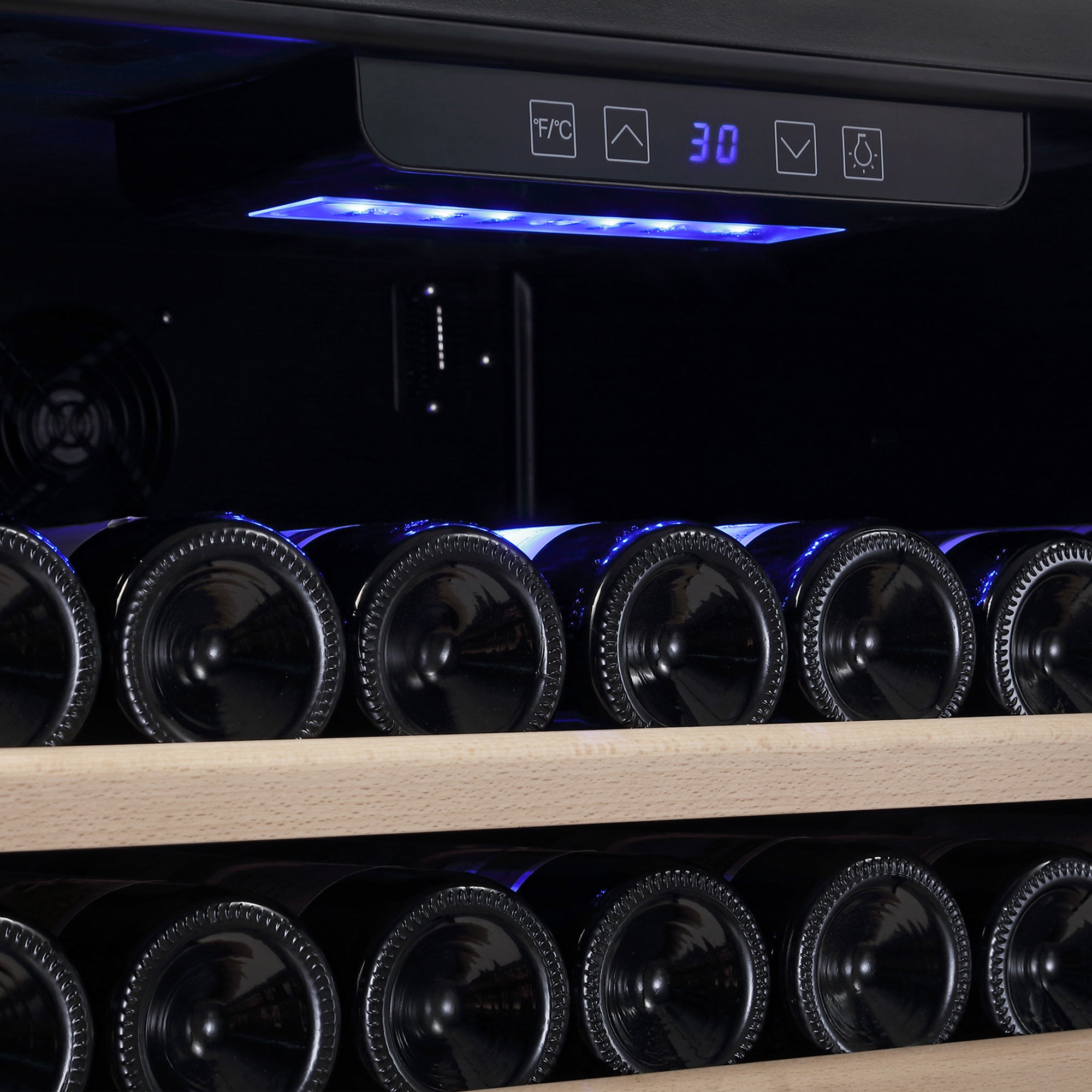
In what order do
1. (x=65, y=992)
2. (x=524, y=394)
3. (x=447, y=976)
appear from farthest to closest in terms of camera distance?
(x=524, y=394) < (x=447, y=976) < (x=65, y=992)

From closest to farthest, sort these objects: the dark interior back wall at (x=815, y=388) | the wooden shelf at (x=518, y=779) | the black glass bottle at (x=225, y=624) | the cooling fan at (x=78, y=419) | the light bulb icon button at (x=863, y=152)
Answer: the wooden shelf at (x=518, y=779) → the black glass bottle at (x=225, y=624) → the light bulb icon button at (x=863, y=152) → the cooling fan at (x=78, y=419) → the dark interior back wall at (x=815, y=388)

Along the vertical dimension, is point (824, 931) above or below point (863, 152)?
below

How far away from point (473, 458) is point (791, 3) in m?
0.48

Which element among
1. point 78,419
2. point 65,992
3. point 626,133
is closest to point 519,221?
point 626,133

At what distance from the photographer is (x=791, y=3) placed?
2.83ft

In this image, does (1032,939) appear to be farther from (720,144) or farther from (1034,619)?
(720,144)

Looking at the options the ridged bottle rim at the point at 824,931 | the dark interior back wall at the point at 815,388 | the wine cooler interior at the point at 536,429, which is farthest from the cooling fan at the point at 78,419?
the ridged bottle rim at the point at 824,931

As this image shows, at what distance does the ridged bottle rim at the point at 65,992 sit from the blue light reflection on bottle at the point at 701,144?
480 mm

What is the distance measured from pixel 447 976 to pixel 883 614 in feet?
1.01

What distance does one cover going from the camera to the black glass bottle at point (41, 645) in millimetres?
764

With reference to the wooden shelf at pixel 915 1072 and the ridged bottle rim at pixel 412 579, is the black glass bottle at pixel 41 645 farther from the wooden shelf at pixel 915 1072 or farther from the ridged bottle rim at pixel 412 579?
the wooden shelf at pixel 915 1072

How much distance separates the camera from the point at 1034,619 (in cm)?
100

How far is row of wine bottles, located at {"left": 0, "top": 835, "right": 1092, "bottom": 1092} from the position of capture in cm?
78

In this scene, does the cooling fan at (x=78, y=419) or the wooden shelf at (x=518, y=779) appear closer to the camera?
the wooden shelf at (x=518, y=779)
